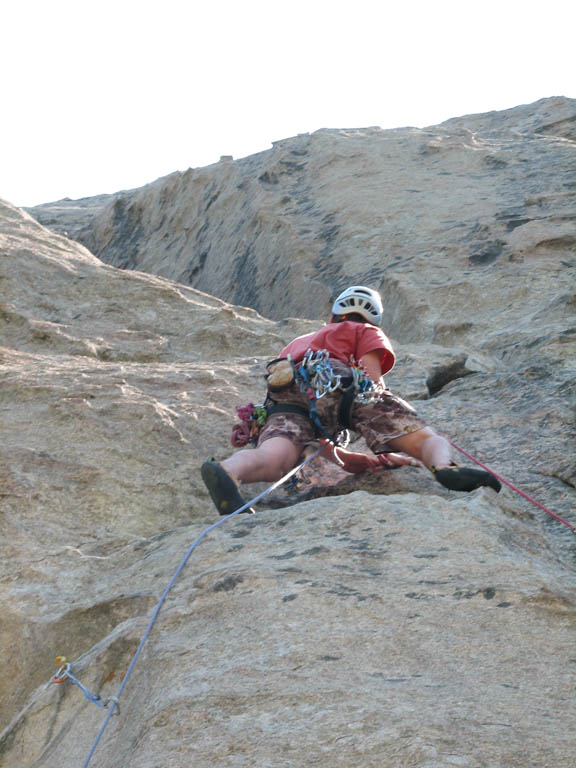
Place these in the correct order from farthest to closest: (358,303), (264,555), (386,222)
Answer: (386,222), (358,303), (264,555)

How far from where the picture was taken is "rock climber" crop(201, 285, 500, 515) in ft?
14.8

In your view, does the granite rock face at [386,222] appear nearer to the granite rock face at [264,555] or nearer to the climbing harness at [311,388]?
the granite rock face at [264,555]

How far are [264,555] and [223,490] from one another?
761mm

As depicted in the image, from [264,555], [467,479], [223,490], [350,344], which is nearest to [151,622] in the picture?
[264,555]

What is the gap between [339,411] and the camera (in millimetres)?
4762

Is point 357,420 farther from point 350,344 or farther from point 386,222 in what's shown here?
point 386,222

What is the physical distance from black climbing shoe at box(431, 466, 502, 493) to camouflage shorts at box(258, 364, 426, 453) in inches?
20.5

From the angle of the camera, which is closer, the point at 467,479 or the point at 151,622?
the point at 151,622

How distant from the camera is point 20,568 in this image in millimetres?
3670

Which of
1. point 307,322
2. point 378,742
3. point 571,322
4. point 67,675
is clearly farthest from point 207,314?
point 378,742

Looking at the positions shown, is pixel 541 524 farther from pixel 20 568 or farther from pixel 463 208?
pixel 463 208

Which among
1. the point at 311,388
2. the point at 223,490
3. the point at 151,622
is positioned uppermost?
the point at 311,388

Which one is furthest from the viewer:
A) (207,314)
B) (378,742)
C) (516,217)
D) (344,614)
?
(516,217)

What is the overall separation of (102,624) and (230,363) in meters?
3.60
